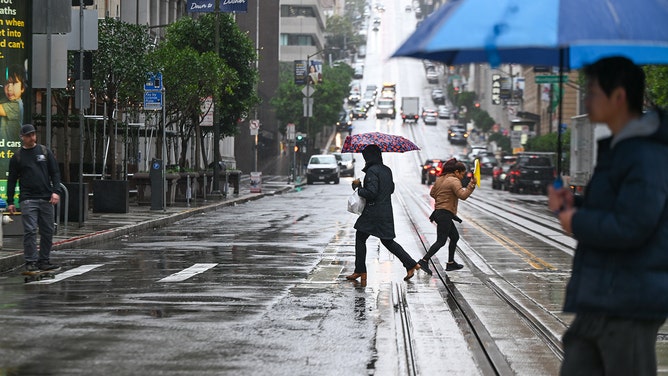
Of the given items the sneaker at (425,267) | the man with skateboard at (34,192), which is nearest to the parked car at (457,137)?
the sneaker at (425,267)

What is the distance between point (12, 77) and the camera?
2019cm

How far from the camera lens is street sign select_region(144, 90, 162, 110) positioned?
103ft

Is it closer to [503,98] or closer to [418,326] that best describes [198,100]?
[418,326]

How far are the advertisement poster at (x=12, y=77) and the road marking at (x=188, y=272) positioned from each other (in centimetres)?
467

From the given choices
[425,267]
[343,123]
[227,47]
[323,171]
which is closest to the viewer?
[425,267]

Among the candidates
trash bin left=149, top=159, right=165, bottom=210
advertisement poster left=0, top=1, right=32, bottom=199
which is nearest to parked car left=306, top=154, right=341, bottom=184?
trash bin left=149, top=159, right=165, bottom=210

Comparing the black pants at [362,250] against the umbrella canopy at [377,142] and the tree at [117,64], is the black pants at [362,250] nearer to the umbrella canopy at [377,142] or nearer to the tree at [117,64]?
the umbrella canopy at [377,142]

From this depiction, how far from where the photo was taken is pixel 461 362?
30.7 feet

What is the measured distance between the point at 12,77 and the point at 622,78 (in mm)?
16763

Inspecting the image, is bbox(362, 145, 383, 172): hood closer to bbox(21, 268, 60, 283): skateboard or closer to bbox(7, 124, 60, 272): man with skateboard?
bbox(7, 124, 60, 272): man with skateboard

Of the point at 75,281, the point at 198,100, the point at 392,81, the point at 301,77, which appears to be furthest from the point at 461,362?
the point at 392,81

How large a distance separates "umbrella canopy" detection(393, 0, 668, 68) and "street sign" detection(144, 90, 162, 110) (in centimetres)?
2680

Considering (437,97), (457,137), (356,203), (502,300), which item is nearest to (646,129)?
(502,300)

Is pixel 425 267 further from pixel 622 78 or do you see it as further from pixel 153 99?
pixel 153 99
